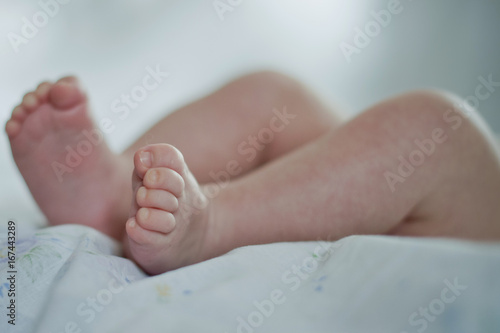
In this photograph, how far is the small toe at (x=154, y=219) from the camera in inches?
15.8

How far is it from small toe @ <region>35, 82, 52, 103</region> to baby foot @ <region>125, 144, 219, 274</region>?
21cm

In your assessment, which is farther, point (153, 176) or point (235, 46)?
point (235, 46)

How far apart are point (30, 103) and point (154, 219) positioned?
28 cm

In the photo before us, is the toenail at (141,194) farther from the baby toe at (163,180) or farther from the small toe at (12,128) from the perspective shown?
the small toe at (12,128)

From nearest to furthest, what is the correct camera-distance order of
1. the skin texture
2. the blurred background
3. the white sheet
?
the white sheet
the skin texture
the blurred background

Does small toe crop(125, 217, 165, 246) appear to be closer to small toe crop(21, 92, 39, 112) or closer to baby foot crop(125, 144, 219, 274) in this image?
baby foot crop(125, 144, 219, 274)

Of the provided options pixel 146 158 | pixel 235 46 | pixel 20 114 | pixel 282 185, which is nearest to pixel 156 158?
pixel 146 158

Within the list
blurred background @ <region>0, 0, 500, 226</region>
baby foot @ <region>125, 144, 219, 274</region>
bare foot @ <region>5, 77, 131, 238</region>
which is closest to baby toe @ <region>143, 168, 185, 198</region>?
baby foot @ <region>125, 144, 219, 274</region>

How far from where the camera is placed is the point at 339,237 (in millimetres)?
495

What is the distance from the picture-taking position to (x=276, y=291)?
1.20 feet

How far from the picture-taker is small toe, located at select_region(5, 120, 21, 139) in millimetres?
558

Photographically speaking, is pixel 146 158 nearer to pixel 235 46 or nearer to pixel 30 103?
pixel 30 103

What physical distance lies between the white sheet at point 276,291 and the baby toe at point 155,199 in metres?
0.06

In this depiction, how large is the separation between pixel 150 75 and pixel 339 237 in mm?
782
